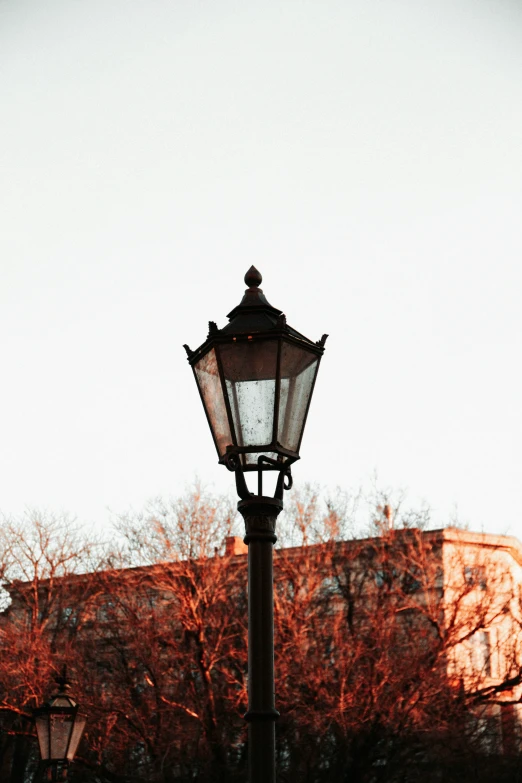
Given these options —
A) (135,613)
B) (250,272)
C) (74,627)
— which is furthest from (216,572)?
(250,272)

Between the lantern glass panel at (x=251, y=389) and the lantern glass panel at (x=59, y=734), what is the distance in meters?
9.37

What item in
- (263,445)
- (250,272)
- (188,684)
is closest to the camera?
(263,445)

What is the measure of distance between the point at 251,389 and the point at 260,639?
1.25 meters

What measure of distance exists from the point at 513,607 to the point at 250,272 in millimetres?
30877

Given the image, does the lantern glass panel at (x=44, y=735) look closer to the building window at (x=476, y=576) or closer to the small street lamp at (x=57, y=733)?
the small street lamp at (x=57, y=733)

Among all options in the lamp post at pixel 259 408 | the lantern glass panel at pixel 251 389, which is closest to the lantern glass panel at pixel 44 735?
the lamp post at pixel 259 408

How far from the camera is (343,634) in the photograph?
112 feet

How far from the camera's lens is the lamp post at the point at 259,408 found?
613 centimetres

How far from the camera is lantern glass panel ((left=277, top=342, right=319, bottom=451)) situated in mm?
6258

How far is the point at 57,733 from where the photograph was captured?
14609mm

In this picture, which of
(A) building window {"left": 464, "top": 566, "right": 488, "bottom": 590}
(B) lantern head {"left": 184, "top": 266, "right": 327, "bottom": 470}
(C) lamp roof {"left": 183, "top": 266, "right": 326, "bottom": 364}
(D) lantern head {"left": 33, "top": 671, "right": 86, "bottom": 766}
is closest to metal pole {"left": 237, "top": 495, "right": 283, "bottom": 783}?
(B) lantern head {"left": 184, "top": 266, "right": 327, "bottom": 470}

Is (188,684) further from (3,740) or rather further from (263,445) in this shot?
(263,445)

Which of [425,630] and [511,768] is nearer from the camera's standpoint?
[511,768]

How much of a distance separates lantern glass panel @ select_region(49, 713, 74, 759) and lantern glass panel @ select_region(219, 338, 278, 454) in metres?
9.37
